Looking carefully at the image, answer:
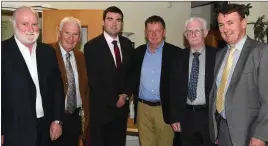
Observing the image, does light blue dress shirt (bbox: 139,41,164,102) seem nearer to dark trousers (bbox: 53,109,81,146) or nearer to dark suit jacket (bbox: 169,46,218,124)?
dark suit jacket (bbox: 169,46,218,124)

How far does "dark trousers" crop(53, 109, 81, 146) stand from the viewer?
8.79ft

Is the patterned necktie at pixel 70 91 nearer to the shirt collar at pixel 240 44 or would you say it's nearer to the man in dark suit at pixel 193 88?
the man in dark suit at pixel 193 88

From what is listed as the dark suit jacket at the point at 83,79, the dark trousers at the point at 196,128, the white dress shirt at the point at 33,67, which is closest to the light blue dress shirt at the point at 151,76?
the dark trousers at the point at 196,128

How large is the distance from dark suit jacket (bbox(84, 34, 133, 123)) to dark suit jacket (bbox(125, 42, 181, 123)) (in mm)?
79

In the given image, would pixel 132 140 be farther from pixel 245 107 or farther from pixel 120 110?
pixel 245 107

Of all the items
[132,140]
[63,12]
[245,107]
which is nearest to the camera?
[245,107]

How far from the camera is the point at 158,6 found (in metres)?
4.47

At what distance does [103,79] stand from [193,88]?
0.84 metres

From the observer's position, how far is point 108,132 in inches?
119

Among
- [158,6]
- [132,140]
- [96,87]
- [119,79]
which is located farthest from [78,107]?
[158,6]

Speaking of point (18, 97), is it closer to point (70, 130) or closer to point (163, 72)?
point (70, 130)

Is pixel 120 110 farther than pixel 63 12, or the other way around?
pixel 63 12

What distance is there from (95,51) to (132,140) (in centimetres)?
186

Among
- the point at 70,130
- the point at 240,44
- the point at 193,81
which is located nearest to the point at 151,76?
the point at 193,81
